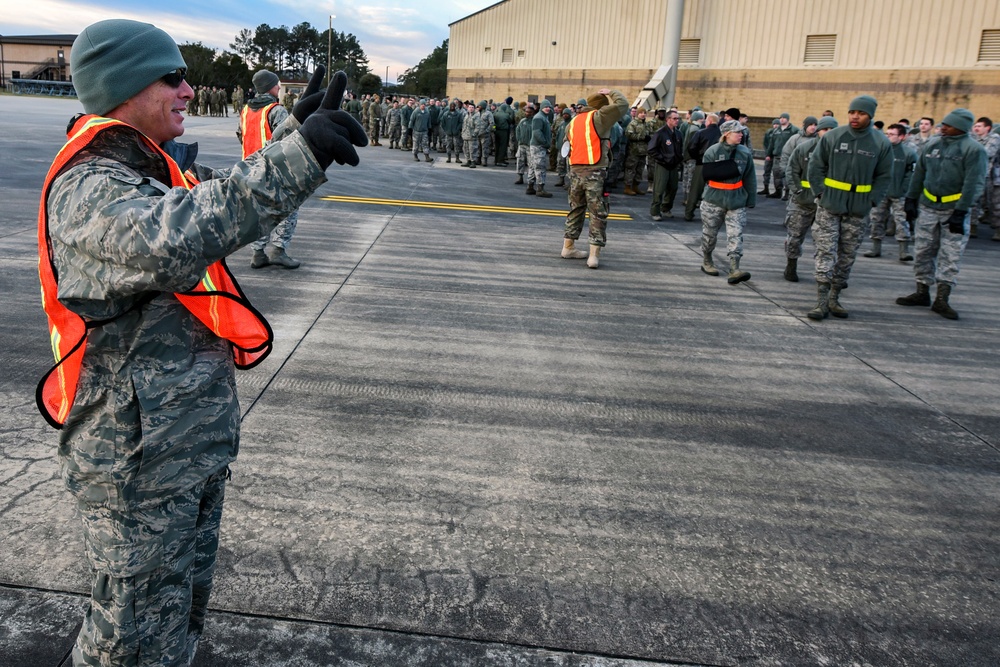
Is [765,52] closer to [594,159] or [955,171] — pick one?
[594,159]

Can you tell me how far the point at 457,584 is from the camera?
9.64ft

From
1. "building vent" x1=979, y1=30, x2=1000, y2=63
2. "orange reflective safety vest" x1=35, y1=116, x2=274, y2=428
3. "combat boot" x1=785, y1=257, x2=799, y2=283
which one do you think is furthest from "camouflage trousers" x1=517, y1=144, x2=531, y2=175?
"building vent" x1=979, y1=30, x2=1000, y2=63

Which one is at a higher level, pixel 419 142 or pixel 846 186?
pixel 419 142

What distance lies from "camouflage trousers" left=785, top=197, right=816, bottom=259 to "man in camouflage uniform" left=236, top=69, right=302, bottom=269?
19.3 feet

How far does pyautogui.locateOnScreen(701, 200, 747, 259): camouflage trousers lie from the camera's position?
860 cm

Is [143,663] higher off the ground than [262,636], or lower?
higher

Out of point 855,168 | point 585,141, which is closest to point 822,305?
point 855,168

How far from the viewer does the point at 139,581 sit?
72.1 inches

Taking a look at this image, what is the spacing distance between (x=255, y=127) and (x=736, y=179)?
5370 mm

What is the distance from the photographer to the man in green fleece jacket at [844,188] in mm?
6992

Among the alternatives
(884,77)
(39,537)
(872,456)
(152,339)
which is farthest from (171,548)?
(884,77)

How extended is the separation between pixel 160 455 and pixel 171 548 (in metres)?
0.26

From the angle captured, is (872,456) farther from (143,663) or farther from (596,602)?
(143,663)

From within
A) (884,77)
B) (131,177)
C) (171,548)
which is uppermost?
(884,77)
